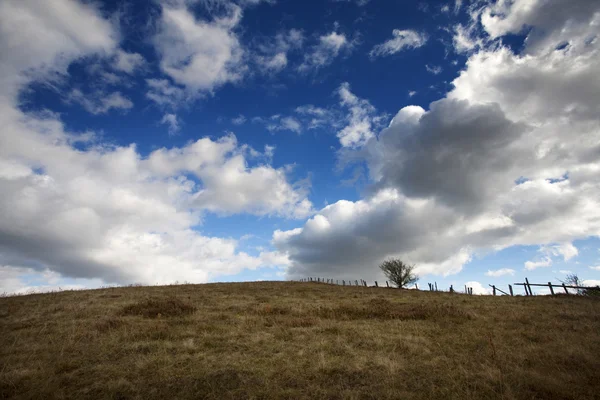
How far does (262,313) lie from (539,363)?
12.9 meters

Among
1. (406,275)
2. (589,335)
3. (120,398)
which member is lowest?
(120,398)

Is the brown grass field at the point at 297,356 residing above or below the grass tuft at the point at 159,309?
below

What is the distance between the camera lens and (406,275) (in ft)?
195

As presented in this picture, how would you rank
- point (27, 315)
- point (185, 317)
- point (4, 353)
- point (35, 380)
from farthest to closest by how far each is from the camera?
point (27, 315) < point (185, 317) < point (4, 353) < point (35, 380)

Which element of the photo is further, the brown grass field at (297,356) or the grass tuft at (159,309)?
the grass tuft at (159,309)

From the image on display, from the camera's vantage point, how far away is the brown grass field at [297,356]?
7797 millimetres

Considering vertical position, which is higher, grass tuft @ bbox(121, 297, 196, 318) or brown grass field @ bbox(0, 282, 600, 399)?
grass tuft @ bbox(121, 297, 196, 318)

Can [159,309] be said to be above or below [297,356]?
above

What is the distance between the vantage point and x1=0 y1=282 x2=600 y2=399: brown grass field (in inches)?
307

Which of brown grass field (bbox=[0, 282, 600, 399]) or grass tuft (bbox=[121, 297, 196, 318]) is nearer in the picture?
brown grass field (bbox=[0, 282, 600, 399])

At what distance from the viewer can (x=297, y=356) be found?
10.3 metres

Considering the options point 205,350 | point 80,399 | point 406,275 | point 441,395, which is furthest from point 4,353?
point 406,275

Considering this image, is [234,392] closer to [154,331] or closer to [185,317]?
[154,331]

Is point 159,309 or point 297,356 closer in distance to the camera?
point 297,356
